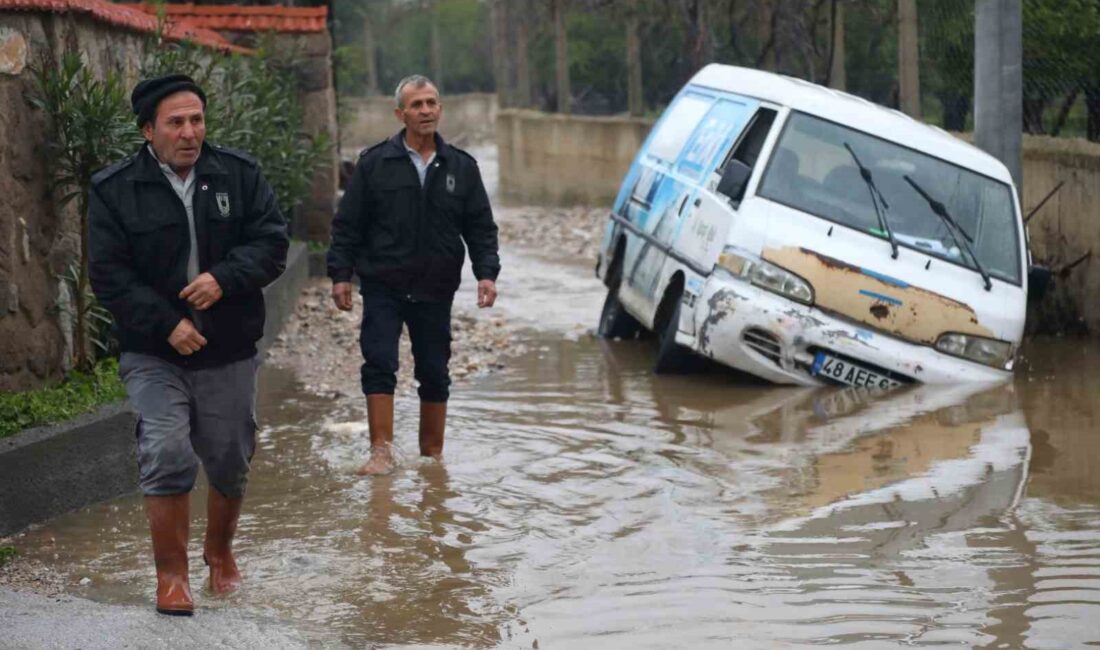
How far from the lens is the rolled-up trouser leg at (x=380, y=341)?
8.12m

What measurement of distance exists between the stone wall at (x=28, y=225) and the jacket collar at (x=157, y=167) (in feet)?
7.09

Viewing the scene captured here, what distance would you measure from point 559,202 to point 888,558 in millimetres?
23506

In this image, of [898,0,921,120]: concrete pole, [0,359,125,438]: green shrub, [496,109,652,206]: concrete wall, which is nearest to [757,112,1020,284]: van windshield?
[0,359,125,438]: green shrub

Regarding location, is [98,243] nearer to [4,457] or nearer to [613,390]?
[4,457]

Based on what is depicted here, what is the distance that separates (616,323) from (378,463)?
5085mm

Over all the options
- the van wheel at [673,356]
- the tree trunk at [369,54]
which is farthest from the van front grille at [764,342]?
the tree trunk at [369,54]

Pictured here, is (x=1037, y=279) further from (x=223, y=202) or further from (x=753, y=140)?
(x=223, y=202)

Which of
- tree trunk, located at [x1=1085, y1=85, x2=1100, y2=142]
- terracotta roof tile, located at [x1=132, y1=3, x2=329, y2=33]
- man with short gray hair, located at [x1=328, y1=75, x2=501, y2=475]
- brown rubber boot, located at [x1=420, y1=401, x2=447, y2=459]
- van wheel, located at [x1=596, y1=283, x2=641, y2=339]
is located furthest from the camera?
terracotta roof tile, located at [x1=132, y1=3, x2=329, y2=33]

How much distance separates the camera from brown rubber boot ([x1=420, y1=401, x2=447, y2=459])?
27.7ft

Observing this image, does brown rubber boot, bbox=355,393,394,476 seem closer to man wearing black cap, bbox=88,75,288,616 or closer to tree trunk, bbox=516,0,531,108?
man wearing black cap, bbox=88,75,288,616

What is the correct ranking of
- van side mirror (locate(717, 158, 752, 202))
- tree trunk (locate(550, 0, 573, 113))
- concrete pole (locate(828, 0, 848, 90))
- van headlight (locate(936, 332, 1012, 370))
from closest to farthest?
van headlight (locate(936, 332, 1012, 370)), van side mirror (locate(717, 158, 752, 202)), concrete pole (locate(828, 0, 848, 90)), tree trunk (locate(550, 0, 573, 113))

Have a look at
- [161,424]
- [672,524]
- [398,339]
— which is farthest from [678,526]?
[161,424]

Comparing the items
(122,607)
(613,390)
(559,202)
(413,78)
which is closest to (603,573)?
(122,607)

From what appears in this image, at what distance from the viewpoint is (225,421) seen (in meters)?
5.89
